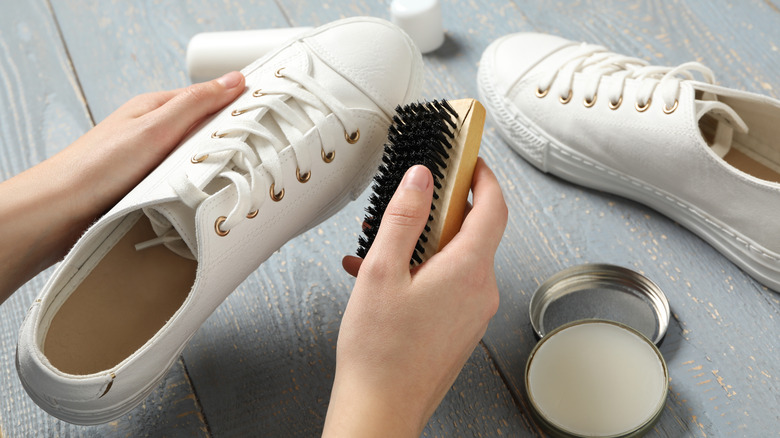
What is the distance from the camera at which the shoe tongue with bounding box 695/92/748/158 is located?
820mm

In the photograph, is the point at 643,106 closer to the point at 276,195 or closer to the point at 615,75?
the point at 615,75

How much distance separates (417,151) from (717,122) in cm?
42

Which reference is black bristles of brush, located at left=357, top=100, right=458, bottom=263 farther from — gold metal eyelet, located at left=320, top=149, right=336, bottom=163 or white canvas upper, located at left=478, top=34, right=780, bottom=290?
white canvas upper, located at left=478, top=34, right=780, bottom=290

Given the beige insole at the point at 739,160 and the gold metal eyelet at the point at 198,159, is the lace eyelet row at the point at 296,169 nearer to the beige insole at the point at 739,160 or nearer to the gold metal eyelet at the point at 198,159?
the gold metal eyelet at the point at 198,159

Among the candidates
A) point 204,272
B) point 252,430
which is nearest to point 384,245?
point 204,272

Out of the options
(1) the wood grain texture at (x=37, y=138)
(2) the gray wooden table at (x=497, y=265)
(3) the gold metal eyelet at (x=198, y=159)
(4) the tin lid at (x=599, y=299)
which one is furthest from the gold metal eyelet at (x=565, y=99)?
(1) the wood grain texture at (x=37, y=138)

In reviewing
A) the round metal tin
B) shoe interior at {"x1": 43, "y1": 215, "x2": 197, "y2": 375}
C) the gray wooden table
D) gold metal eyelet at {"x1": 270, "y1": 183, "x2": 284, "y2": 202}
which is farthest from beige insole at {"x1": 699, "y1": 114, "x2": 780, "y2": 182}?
shoe interior at {"x1": 43, "y1": 215, "x2": 197, "y2": 375}

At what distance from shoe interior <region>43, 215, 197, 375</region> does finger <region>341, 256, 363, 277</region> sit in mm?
178

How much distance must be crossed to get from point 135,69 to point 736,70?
0.91 meters

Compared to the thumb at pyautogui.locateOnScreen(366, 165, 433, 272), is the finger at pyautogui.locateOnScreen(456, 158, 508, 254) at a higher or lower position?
lower

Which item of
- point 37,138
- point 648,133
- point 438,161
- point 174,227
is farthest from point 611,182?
point 37,138

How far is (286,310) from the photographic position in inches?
33.8

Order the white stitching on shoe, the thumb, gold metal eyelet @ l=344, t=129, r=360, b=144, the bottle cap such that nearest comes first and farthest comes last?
the thumb
gold metal eyelet @ l=344, t=129, r=360, b=144
the white stitching on shoe
the bottle cap

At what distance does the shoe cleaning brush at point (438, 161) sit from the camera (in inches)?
26.6
